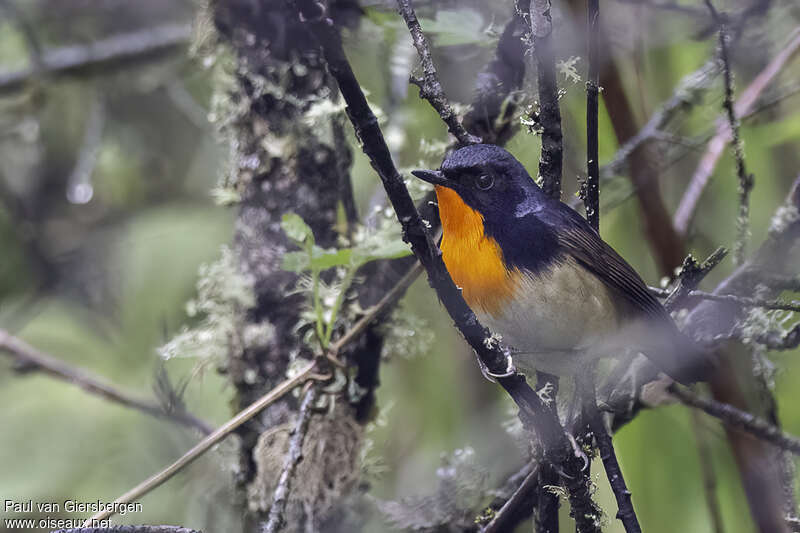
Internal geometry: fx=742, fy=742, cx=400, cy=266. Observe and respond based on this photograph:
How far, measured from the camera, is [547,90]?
1.68 metres

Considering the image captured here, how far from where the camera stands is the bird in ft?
6.50

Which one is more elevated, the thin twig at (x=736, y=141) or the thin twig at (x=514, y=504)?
the thin twig at (x=736, y=141)

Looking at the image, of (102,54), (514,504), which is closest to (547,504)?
(514,504)

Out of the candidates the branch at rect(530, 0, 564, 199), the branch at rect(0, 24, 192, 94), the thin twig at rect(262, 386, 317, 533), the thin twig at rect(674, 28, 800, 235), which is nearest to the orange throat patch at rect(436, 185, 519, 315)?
the branch at rect(530, 0, 564, 199)

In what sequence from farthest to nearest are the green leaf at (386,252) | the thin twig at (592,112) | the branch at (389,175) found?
the green leaf at (386,252) → the thin twig at (592,112) → the branch at (389,175)

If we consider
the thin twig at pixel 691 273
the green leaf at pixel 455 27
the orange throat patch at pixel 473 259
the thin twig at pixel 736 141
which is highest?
the green leaf at pixel 455 27

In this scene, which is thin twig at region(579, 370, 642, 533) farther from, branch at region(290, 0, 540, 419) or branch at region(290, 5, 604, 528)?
branch at region(290, 0, 540, 419)

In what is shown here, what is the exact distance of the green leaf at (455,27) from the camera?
2.24 metres

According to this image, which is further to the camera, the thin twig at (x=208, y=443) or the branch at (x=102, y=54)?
the branch at (x=102, y=54)

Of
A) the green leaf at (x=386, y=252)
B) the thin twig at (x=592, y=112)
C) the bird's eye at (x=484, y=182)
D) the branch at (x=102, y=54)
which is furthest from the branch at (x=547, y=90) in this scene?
the branch at (x=102, y=54)

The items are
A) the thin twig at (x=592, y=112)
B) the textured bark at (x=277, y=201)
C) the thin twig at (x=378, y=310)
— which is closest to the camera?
the thin twig at (x=592, y=112)

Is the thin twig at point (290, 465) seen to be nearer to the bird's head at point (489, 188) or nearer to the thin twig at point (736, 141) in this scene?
the bird's head at point (489, 188)

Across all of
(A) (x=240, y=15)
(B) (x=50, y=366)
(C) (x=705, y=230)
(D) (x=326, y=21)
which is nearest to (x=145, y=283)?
(B) (x=50, y=366)

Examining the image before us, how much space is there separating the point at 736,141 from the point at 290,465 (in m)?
1.61
